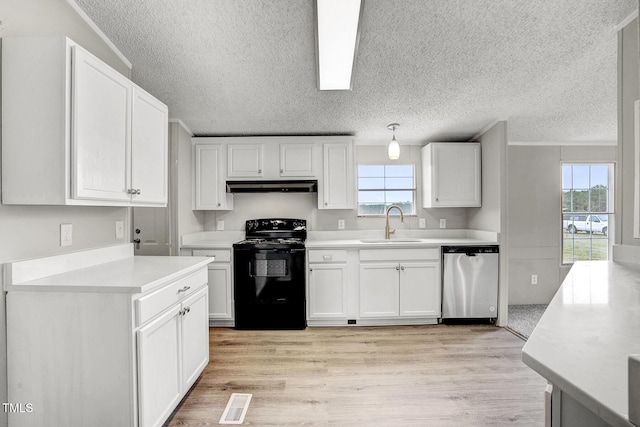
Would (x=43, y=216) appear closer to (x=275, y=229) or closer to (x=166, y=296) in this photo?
(x=166, y=296)

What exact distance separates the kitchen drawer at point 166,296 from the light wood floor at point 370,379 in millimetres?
732

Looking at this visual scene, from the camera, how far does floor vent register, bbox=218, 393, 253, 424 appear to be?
1889mm

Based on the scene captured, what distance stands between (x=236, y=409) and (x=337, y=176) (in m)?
2.51

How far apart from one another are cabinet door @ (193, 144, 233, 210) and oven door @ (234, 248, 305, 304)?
0.74 m

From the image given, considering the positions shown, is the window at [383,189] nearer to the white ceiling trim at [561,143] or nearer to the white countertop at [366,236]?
the white countertop at [366,236]

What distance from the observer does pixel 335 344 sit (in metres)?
2.96

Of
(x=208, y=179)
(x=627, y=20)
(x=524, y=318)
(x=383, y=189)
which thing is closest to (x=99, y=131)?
(x=208, y=179)

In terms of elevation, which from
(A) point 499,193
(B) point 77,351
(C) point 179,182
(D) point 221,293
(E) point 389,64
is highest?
(E) point 389,64

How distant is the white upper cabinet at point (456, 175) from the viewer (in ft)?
12.3

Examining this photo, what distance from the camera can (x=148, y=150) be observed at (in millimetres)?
2162

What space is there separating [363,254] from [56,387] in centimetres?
260

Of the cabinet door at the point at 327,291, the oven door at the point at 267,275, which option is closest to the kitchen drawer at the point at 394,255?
the cabinet door at the point at 327,291

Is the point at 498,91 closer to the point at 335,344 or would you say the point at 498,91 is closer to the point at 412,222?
the point at 412,222

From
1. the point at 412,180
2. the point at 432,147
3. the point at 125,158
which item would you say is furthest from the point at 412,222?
the point at 125,158
